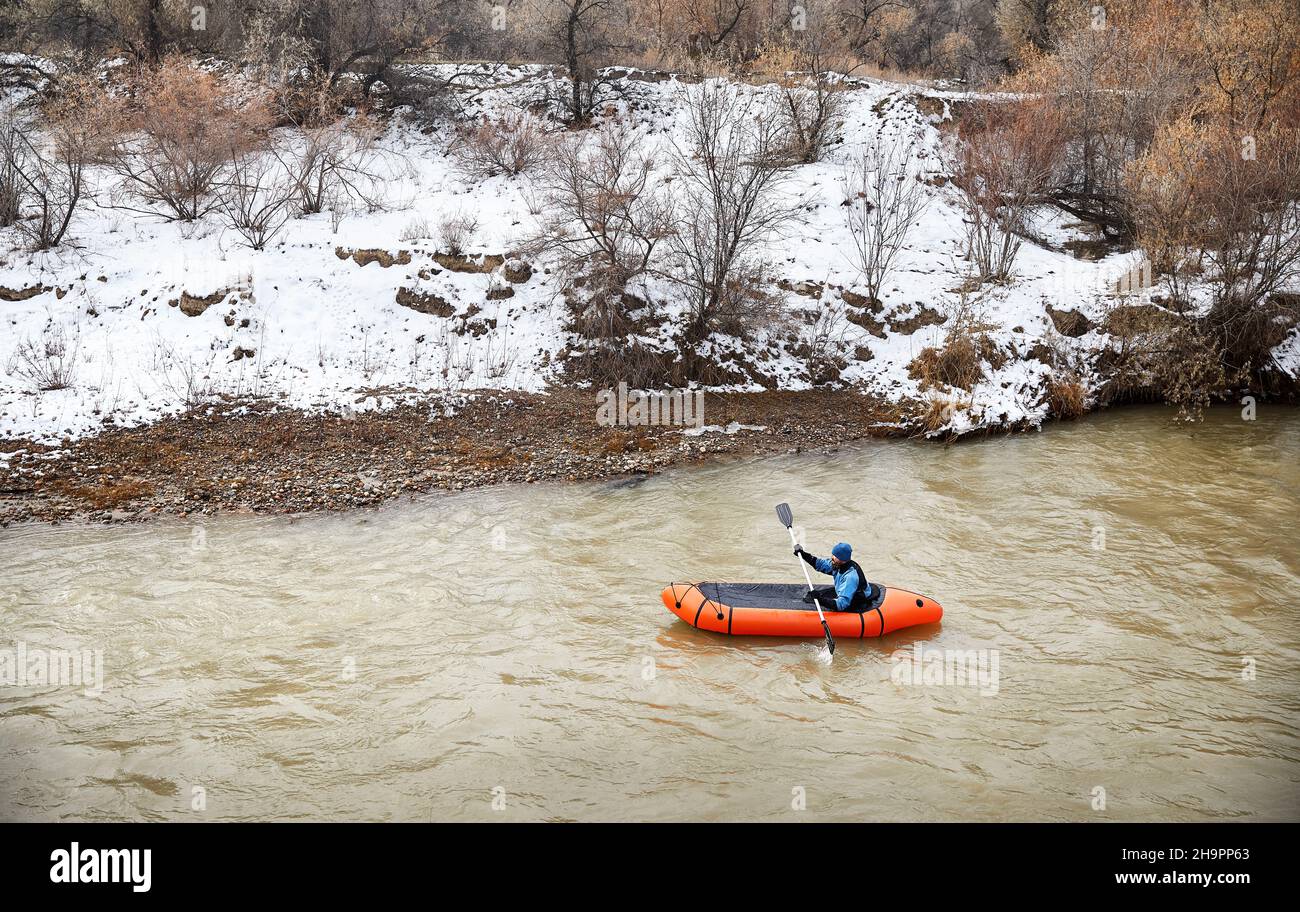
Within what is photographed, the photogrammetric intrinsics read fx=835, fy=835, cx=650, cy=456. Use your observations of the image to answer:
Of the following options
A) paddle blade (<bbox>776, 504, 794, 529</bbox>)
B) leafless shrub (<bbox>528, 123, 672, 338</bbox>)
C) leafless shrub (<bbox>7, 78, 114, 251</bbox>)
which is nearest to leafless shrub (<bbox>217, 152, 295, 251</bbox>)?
leafless shrub (<bbox>7, 78, 114, 251</bbox>)

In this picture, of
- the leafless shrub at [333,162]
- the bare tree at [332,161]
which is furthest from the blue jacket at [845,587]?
the bare tree at [332,161]

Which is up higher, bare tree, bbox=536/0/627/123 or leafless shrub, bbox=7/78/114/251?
bare tree, bbox=536/0/627/123

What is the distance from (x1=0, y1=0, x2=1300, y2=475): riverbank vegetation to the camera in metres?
14.5

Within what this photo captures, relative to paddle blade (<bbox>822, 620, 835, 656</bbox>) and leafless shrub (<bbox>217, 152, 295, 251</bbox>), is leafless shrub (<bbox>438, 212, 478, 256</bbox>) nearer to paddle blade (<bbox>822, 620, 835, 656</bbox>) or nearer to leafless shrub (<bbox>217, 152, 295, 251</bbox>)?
leafless shrub (<bbox>217, 152, 295, 251</bbox>)

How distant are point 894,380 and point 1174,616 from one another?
769 centimetres

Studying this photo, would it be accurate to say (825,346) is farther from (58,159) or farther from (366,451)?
(58,159)

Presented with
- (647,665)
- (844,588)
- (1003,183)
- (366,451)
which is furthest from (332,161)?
(844,588)

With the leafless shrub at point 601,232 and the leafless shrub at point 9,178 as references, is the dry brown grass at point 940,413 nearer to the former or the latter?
the leafless shrub at point 601,232

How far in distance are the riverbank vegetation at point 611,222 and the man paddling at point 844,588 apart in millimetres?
6904

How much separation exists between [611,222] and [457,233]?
3.29 meters

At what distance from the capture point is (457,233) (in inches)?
651

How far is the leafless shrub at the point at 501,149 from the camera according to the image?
19.1 meters

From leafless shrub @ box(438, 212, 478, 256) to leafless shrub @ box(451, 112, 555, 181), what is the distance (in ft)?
8.26
